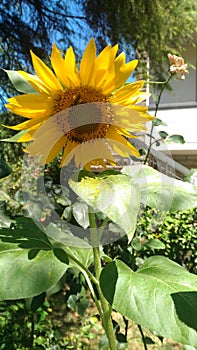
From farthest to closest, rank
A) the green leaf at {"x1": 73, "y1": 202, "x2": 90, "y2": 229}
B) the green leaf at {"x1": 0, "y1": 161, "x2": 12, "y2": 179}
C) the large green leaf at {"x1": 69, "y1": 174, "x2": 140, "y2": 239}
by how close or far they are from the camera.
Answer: the green leaf at {"x1": 73, "y1": 202, "x2": 90, "y2": 229}, the green leaf at {"x1": 0, "y1": 161, "x2": 12, "y2": 179}, the large green leaf at {"x1": 69, "y1": 174, "x2": 140, "y2": 239}

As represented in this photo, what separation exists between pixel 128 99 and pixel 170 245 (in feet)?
8.25

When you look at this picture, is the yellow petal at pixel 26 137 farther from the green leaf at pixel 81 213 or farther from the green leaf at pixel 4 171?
the green leaf at pixel 81 213

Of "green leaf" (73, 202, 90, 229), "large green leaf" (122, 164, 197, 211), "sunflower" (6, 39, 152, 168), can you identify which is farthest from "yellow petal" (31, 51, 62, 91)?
"green leaf" (73, 202, 90, 229)

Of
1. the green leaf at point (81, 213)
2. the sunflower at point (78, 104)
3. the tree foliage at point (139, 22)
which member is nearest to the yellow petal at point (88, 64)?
the sunflower at point (78, 104)

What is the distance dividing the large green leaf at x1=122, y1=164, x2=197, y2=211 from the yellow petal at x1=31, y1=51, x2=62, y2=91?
0.24m

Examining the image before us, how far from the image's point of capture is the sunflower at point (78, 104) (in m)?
0.63

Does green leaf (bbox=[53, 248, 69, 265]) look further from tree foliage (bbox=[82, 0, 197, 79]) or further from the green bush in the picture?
tree foliage (bbox=[82, 0, 197, 79])

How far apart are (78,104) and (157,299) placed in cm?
34

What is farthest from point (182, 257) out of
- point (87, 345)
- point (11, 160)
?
point (11, 160)

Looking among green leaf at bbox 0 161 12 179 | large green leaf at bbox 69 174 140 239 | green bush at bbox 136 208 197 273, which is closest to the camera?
large green leaf at bbox 69 174 140 239

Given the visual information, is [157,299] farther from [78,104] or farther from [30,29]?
[30,29]

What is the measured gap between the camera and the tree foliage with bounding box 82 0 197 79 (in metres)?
3.75

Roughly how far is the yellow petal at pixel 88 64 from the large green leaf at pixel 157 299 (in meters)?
0.32

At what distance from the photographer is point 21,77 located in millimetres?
642
